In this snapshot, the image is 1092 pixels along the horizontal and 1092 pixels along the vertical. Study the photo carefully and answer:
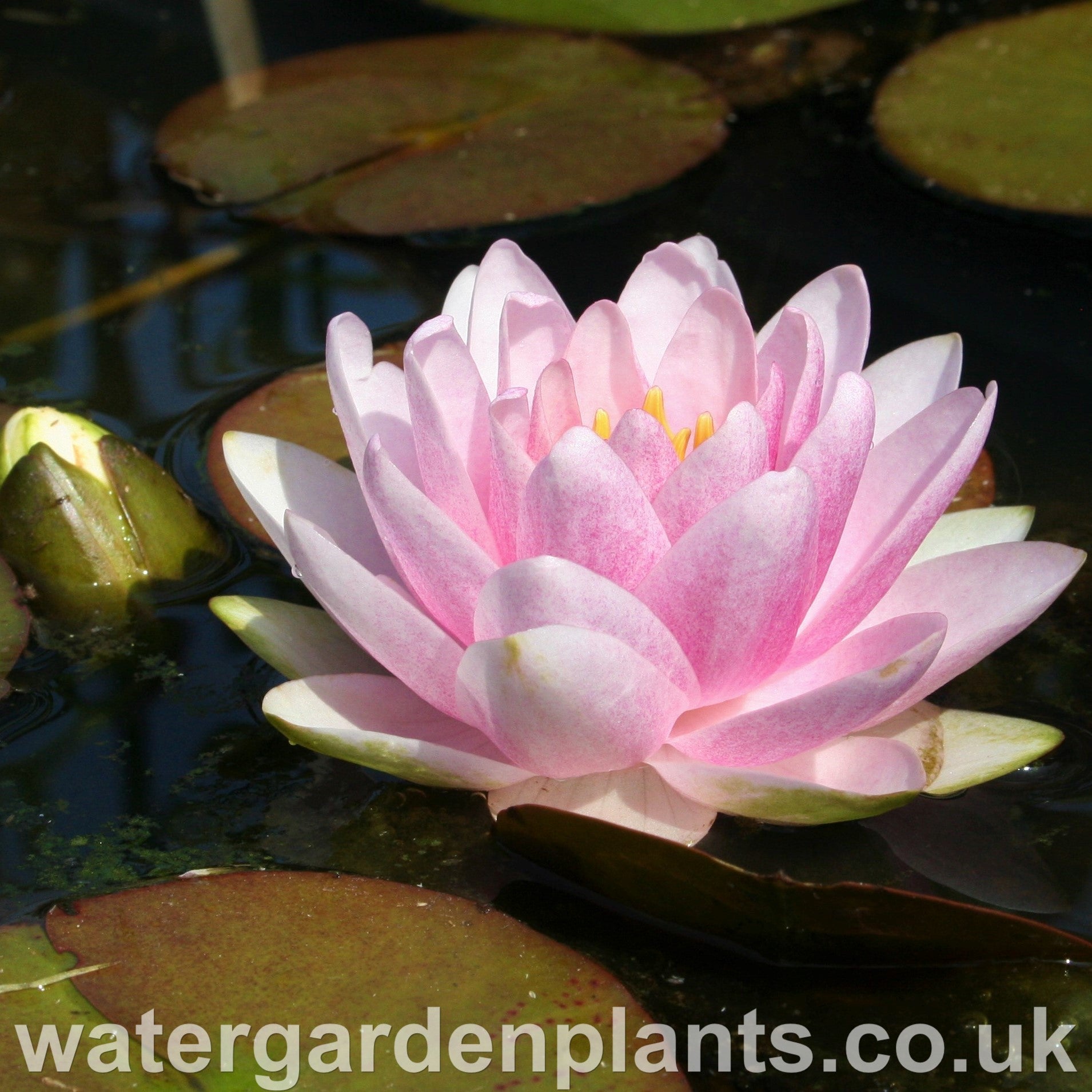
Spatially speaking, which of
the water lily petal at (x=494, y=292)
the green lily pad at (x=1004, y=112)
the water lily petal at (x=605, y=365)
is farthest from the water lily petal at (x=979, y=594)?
the green lily pad at (x=1004, y=112)

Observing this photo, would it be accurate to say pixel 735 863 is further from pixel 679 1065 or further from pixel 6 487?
pixel 6 487

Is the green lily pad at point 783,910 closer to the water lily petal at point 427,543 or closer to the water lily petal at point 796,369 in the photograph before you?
the water lily petal at point 427,543

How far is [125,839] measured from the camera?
1.25 metres

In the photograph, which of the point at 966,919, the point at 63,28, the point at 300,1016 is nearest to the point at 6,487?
the point at 300,1016

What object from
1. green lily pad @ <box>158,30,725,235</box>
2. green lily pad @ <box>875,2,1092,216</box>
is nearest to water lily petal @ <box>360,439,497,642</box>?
green lily pad @ <box>158,30,725,235</box>

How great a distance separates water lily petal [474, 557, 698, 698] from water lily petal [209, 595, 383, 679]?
326 millimetres

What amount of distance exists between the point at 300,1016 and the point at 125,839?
0.34m

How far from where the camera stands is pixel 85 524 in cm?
157

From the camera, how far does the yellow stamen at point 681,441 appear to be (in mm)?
1272

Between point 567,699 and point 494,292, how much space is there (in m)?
0.61

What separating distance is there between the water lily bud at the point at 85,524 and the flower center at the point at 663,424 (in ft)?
2.27

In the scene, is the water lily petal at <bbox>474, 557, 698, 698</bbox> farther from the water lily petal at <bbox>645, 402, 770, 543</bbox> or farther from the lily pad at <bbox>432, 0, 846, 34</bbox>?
the lily pad at <bbox>432, 0, 846, 34</bbox>

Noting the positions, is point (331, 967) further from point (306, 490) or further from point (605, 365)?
point (605, 365)

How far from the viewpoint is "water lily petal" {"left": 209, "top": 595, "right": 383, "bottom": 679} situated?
132 centimetres
